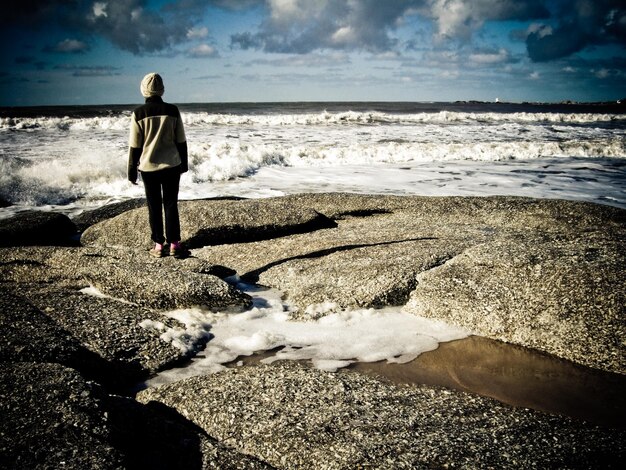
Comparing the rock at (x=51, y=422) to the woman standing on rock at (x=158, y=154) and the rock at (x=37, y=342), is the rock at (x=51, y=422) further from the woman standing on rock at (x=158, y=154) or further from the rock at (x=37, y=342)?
the woman standing on rock at (x=158, y=154)

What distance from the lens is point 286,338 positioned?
3.43 metres

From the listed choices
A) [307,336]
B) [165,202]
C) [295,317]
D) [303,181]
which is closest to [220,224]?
[165,202]

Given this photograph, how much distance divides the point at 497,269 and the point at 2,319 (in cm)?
399

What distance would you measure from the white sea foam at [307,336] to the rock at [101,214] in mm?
4498

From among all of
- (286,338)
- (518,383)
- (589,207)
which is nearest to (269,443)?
(286,338)

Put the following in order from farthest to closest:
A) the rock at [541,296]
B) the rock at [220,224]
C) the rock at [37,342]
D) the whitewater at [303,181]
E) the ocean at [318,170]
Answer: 1. the ocean at [318,170]
2. the rock at [220,224]
3. the whitewater at [303,181]
4. the rock at [541,296]
5. the rock at [37,342]

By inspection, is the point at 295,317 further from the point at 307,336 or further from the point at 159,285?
the point at 159,285

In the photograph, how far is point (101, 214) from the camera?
7.31 meters

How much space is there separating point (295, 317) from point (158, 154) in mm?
2495

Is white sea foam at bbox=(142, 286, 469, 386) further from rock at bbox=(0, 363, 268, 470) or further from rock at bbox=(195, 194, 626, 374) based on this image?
rock at bbox=(0, 363, 268, 470)

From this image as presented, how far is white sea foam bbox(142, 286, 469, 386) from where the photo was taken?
3.12 meters

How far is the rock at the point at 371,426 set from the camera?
192 centimetres

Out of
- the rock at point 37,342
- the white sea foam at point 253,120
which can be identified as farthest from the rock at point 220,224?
the white sea foam at point 253,120

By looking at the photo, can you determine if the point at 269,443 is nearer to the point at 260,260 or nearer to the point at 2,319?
the point at 2,319
